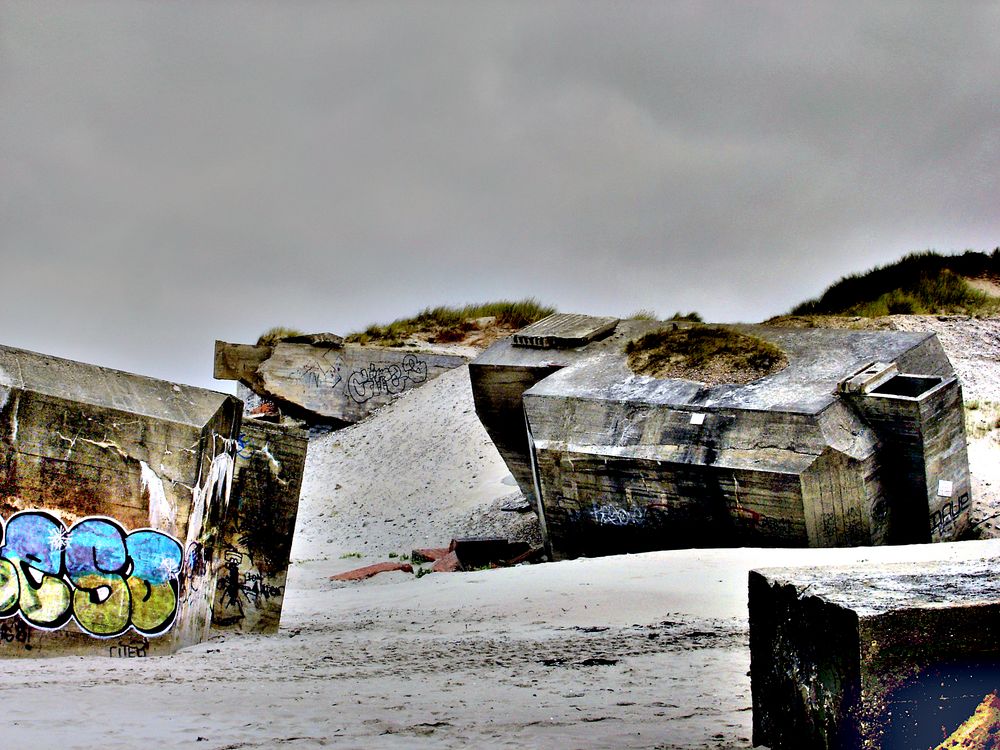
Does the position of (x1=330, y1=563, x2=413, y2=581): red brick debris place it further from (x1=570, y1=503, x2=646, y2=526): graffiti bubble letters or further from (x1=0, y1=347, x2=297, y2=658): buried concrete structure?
(x1=0, y1=347, x2=297, y2=658): buried concrete structure

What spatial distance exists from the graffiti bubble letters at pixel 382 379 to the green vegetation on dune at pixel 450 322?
1353 mm

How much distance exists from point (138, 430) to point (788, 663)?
4.49 metres

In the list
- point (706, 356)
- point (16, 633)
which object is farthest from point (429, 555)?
point (16, 633)

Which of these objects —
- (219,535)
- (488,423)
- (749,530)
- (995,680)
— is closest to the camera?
(995,680)

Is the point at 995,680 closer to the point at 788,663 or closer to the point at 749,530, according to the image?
the point at 788,663

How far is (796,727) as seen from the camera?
11.2ft

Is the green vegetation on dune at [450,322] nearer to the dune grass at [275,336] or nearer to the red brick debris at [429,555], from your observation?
the dune grass at [275,336]

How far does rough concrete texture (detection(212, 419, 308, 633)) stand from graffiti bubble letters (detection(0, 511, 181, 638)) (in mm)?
708

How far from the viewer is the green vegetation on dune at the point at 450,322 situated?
26.0 m

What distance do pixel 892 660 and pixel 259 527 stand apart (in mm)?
5363

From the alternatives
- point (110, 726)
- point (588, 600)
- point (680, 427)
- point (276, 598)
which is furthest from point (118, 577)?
point (680, 427)

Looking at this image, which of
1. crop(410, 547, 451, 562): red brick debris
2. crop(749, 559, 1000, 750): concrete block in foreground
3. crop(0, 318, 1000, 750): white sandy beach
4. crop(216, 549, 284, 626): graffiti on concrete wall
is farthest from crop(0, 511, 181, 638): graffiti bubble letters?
crop(410, 547, 451, 562): red brick debris

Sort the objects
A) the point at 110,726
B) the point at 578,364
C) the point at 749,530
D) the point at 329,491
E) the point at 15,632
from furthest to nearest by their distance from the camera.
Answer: the point at 329,491 < the point at 578,364 < the point at 749,530 < the point at 15,632 < the point at 110,726

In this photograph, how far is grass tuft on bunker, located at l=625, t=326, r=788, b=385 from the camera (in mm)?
10141
